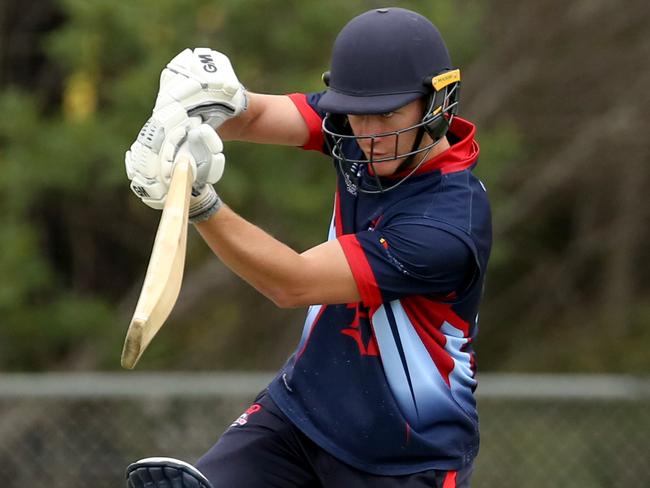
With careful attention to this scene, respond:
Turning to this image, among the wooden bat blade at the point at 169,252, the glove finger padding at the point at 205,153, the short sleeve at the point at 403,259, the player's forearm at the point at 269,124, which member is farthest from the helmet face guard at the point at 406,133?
the wooden bat blade at the point at 169,252

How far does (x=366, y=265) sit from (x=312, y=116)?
0.74m

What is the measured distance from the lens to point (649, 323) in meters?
9.42

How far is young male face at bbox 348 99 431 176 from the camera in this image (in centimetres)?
362

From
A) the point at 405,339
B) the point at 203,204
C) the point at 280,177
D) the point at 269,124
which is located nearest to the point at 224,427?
the point at 280,177

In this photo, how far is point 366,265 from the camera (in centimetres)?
356

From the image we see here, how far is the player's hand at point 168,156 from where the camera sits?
11.1ft

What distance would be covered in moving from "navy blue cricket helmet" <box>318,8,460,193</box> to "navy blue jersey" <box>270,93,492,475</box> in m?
0.15

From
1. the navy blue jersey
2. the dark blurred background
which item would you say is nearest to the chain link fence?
the dark blurred background

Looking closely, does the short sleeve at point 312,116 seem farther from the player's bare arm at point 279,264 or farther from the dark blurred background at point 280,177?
the dark blurred background at point 280,177

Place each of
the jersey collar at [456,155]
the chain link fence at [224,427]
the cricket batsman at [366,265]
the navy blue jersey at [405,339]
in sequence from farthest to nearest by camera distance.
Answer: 1. the chain link fence at [224,427]
2. the jersey collar at [456,155]
3. the navy blue jersey at [405,339]
4. the cricket batsman at [366,265]

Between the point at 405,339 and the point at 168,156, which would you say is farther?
the point at 405,339

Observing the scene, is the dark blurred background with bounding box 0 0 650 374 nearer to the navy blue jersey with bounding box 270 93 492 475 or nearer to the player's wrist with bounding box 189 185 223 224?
the navy blue jersey with bounding box 270 93 492 475

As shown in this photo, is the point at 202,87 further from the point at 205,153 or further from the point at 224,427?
the point at 224,427

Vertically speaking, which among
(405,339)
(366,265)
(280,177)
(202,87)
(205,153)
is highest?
(202,87)
